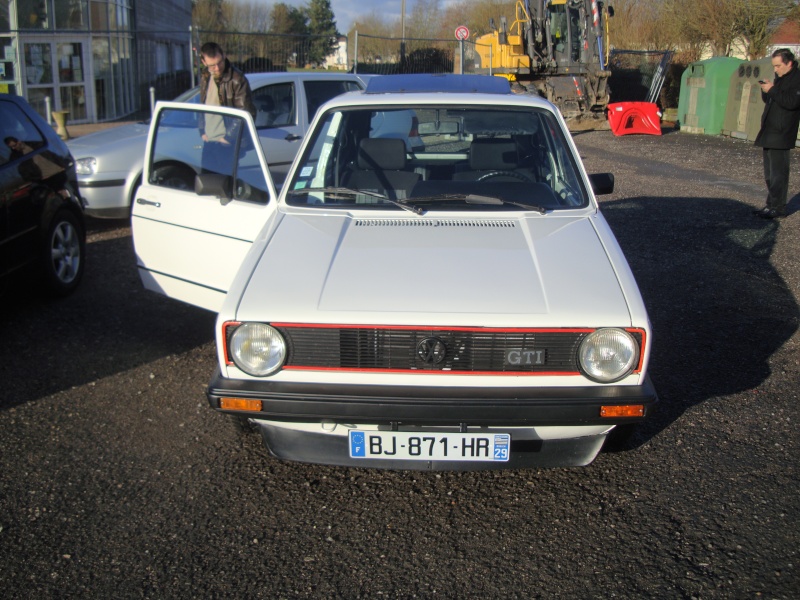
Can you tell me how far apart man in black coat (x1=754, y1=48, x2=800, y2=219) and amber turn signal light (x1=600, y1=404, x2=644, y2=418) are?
22.9 ft

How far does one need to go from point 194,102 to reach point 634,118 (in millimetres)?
13743

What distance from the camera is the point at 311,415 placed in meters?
3.12

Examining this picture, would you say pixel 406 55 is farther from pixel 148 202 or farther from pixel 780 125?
pixel 148 202

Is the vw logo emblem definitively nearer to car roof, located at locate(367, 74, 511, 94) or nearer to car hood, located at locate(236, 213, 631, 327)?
car hood, located at locate(236, 213, 631, 327)

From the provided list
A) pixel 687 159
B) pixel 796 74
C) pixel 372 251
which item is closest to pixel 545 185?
pixel 372 251

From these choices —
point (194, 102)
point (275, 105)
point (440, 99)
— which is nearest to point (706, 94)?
point (275, 105)

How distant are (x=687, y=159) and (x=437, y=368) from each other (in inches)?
519

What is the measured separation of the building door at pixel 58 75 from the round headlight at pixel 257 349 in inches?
660

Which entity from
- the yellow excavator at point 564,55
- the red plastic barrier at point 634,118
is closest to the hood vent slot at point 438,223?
the red plastic barrier at point 634,118

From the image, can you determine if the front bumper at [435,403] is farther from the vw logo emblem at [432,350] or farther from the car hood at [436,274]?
the car hood at [436,274]

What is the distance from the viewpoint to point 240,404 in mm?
3174

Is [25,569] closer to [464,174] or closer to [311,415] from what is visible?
[311,415]

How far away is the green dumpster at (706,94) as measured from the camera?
58.9 ft

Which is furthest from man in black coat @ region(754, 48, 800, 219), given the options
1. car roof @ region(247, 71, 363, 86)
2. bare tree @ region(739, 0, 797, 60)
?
bare tree @ region(739, 0, 797, 60)
